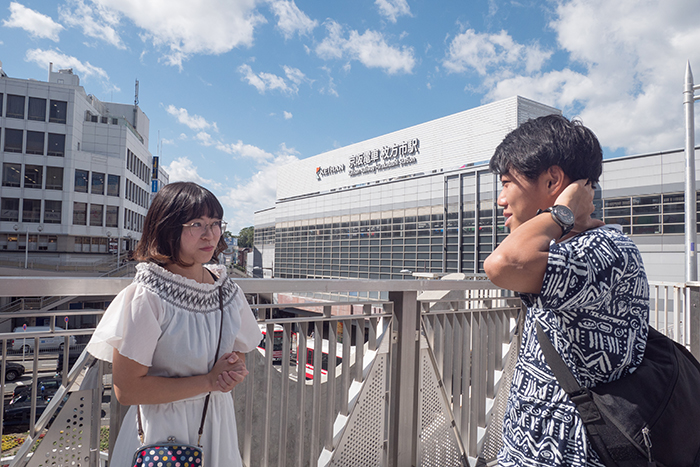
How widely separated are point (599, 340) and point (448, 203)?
34.1m

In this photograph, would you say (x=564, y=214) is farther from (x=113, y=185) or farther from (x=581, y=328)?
(x=113, y=185)

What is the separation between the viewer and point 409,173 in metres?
42.8

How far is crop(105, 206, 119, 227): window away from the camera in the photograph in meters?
43.1

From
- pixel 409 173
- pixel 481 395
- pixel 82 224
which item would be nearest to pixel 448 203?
pixel 409 173

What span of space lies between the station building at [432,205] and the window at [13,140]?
28563 millimetres

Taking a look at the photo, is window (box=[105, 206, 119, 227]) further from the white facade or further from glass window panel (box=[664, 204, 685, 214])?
glass window panel (box=[664, 204, 685, 214])

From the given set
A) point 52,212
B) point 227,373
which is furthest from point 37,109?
point 227,373

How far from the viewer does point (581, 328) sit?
3.75ft

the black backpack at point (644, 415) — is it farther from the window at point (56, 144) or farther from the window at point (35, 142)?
the window at point (35, 142)

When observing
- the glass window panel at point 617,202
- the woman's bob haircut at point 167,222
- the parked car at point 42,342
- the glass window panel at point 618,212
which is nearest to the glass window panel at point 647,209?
the glass window panel at point 618,212

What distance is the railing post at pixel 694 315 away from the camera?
4719 mm

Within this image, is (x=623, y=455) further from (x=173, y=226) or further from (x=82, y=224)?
(x=82, y=224)

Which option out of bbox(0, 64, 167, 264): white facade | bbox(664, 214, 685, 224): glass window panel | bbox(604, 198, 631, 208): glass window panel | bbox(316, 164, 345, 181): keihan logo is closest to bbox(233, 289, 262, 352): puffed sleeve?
bbox(664, 214, 685, 224): glass window panel

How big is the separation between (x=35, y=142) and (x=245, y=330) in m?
47.9
